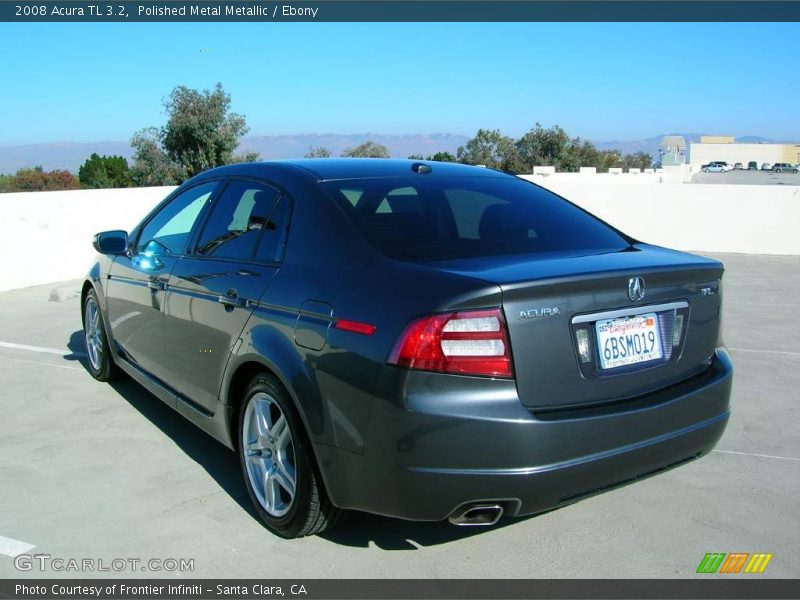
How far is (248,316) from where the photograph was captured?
12.1 ft

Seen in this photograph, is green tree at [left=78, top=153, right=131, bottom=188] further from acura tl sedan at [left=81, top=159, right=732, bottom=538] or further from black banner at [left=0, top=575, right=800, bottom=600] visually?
black banner at [left=0, top=575, right=800, bottom=600]

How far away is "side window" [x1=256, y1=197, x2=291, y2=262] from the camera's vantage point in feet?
12.2

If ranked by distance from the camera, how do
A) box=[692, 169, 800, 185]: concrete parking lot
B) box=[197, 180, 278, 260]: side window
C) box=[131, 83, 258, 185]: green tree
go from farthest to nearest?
1. box=[692, 169, 800, 185]: concrete parking lot
2. box=[131, 83, 258, 185]: green tree
3. box=[197, 180, 278, 260]: side window

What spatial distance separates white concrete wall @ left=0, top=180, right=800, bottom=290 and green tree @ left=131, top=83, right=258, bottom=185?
23242 mm

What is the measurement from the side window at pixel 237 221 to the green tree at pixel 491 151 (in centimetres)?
5104

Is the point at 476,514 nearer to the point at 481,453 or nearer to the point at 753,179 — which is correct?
the point at 481,453

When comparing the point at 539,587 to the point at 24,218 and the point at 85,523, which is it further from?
the point at 24,218

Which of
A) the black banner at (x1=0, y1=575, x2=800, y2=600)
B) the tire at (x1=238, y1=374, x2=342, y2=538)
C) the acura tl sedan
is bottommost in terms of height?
the black banner at (x1=0, y1=575, x2=800, y2=600)

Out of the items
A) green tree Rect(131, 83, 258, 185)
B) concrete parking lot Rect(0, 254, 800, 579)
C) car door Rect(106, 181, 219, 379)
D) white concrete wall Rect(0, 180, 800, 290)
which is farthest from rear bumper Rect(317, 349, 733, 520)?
green tree Rect(131, 83, 258, 185)

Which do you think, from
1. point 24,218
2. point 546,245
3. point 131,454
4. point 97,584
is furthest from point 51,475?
point 24,218

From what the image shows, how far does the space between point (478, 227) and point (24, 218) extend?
996 cm

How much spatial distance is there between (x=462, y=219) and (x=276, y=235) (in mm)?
903

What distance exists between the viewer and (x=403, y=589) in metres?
3.19

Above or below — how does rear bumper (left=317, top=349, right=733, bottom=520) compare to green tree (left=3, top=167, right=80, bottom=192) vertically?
below
